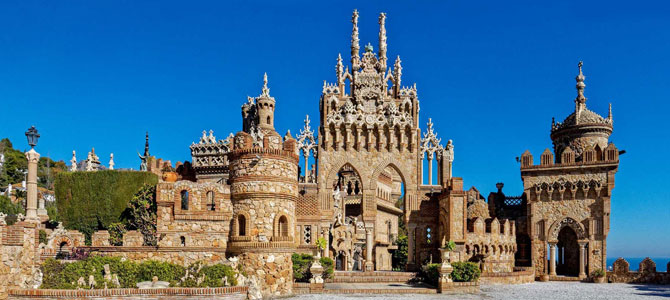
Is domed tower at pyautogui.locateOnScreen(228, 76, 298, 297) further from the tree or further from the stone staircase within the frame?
the tree

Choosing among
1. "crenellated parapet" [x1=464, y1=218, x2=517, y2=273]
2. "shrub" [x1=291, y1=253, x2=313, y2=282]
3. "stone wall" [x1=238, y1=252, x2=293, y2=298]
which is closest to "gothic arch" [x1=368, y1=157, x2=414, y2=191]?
"crenellated parapet" [x1=464, y1=218, x2=517, y2=273]

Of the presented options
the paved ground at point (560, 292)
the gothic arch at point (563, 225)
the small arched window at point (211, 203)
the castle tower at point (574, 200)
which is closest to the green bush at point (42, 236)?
the small arched window at point (211, 203)

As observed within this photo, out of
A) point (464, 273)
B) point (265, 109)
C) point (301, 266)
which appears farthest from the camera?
point (265, 109)

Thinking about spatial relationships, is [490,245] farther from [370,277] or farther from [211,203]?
[211,203]

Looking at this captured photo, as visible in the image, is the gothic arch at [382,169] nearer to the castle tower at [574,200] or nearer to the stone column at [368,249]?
the stone column at [368,249]

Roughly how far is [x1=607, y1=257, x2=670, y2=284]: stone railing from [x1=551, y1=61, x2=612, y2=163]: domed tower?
6814 mm

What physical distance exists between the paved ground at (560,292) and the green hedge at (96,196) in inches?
677

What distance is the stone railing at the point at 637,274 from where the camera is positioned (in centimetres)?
3625

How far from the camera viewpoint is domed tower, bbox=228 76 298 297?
25844 millimetres

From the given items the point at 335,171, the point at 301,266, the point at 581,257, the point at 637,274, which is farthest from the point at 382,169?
the point at 637,274

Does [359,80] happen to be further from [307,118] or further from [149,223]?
[149,223]

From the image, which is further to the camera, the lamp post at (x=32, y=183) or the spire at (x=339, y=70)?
the spire at (x=339, y=70)

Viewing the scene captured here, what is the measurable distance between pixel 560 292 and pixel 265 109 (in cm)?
2269

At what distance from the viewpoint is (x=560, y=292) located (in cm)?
2942
